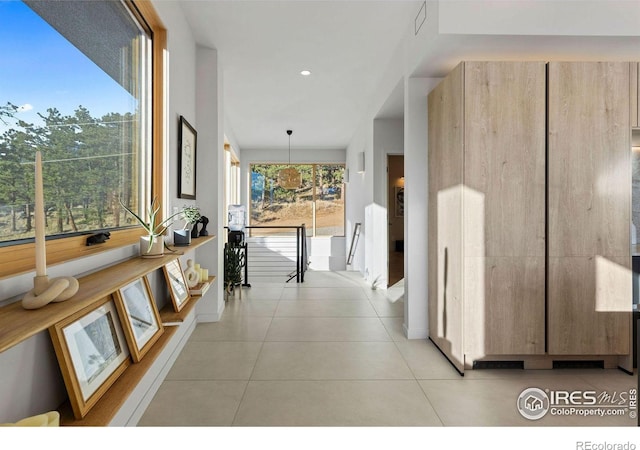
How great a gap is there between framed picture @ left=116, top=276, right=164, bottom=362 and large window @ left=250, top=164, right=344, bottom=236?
7427 millimetres

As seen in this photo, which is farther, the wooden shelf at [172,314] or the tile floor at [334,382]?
the wooden shelf at [172,314]

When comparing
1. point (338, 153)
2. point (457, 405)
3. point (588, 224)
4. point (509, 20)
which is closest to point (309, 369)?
point (457, 405)

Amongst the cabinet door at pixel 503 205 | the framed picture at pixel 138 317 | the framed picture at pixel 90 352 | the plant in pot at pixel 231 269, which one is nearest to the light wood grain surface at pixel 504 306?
the cabinet door at pixel 503 205

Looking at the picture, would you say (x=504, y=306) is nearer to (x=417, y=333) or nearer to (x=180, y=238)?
(x=417, y=333)

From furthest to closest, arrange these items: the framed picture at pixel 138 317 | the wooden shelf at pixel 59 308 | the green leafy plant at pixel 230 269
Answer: the green leafy plant at pixel 230 269
the framed picture at pixel 138 317
the wooden shelf at pixel 59 308

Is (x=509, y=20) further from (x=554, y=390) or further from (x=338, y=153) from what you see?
(x=338, y=153)

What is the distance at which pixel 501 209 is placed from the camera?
268 cm

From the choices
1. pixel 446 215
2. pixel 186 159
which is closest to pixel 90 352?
pixel 186 159

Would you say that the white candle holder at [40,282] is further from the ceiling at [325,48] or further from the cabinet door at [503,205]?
the ceiling at [325,48]

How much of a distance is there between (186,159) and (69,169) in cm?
174

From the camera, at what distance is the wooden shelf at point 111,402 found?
1332mm

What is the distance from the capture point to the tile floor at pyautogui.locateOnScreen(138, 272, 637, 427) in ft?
6.75

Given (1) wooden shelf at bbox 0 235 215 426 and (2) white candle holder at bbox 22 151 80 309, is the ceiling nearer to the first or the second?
(1) wooden shelf at bbox 0 235 215 426

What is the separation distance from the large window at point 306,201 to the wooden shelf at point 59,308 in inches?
307
